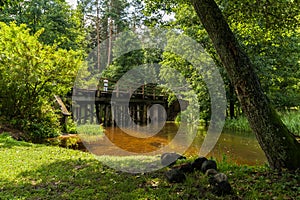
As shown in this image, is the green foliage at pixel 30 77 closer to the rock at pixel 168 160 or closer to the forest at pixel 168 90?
the forest at pixel 168 90

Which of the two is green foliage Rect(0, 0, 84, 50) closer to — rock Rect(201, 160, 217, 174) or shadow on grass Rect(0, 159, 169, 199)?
shadow on grass Rect(0, 159, 169, 199)

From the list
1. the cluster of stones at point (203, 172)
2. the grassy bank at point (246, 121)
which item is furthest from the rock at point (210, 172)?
the grassy bank at point (246, 121)

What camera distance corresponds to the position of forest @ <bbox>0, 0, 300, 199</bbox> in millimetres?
3693

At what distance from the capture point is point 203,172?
4168 millimetres

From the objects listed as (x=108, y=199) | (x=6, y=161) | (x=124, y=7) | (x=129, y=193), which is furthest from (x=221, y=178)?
(x=124, y=7)

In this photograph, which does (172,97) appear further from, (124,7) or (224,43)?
(224,43)

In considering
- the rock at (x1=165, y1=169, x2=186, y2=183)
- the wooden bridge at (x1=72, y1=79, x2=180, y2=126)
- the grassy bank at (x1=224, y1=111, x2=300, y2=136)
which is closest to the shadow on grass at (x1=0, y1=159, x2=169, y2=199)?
→ the rock at (x1=165, y1=169, x2=186, y2=183)

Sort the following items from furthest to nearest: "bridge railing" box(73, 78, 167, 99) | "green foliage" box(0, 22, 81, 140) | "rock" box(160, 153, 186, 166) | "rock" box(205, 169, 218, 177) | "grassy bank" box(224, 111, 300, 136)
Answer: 1. "bridge railing" box(73, 78, 167, 99)
2. "grassy bank" box(224, 111, 300, 136)
3. "green foliage" box(0, 22, 81, 140)
4. "rock" box(160, 153, 186, 166)
5. "rock" box(205, 169, 218, 177)

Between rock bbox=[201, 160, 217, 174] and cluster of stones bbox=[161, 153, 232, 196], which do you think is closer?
cluster of stones bbox=[161, 153, 232, 196]

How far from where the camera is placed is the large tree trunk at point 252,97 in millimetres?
3787

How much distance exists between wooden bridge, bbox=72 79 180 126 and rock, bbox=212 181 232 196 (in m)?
11.4

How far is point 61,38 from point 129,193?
1866 cm

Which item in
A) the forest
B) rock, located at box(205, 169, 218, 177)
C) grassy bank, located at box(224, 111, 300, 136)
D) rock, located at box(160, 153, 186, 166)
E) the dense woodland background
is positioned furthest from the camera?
grassy bank, located at box(224, 111, 300, 136)

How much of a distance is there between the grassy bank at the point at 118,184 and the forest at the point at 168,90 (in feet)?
0.05
